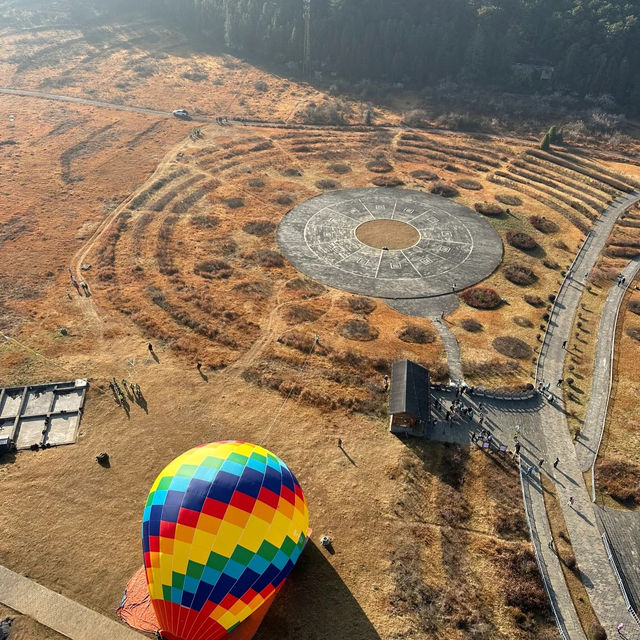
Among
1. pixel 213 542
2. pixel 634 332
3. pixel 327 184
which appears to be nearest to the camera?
pixel 213 542

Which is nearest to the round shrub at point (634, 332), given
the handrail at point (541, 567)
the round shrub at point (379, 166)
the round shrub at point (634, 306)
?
the round shrub at point (634, 306)

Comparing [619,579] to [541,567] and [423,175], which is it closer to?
[541,567]

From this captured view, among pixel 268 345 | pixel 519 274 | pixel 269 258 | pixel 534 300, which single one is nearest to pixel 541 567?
pixel 268 345

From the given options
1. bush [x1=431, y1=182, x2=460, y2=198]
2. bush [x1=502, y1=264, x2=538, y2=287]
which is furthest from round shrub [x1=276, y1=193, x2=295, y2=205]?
bush [x1=502, y1=264, x2=538, y2=287]

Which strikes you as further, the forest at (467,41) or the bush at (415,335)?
the forest at (467,41)

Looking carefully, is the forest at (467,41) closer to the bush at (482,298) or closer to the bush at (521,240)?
the bush at (521,240)

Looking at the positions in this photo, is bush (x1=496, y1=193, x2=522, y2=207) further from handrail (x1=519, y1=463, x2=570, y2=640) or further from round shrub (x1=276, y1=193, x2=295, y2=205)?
handrail (x1=519, y1=463, x2=570, y2=640)
